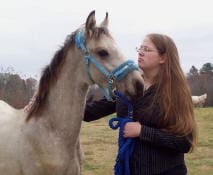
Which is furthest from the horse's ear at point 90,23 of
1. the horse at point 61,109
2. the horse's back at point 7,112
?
the horse's back at point 7,112

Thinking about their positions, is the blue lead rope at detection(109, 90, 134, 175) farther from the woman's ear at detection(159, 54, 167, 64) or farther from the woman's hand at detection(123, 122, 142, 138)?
the woman's ear at detection(159, 54, 167, 64)

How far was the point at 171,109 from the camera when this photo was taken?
356cm

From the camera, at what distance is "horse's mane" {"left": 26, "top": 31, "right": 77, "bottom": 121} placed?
388 cm

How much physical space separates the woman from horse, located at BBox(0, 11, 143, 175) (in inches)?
12.5

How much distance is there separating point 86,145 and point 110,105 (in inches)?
327

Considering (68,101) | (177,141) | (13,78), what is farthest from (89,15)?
(13,78)

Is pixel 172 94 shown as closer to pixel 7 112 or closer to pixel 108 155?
pixel 7 112

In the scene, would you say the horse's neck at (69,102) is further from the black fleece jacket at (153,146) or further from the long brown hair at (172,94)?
the long brown hair at (172,94)

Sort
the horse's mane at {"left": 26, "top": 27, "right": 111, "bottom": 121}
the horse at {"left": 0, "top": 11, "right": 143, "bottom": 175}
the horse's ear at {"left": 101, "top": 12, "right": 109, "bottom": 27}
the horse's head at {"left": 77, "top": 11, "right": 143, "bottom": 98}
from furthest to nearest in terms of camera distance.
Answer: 1. the horse's mane at {"left": 26, "top": 27, "right": 111, "bottom": 121}
2. the horse's ear at {"left": 101, "top": 12, "right": 109, "bottom": 27}
3. the horse at {"left": 0, "top": 11, "right": 143, "bottom": 175}
4. the horse's head at {"left": 77, "top": 11, "right": 143, "bottom": 98}

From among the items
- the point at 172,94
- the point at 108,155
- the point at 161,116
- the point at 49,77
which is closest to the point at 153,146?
the point at 161,116

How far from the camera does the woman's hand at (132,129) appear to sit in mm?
3554

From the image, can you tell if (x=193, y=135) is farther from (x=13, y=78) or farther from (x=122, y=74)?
(x=13, y=78)

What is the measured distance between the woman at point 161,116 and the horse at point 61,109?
1.04ft

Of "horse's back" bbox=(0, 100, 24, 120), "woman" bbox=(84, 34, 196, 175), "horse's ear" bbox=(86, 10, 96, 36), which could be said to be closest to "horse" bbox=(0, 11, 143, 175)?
"horse's ear" bbox=(86, 10, 96, 36)
